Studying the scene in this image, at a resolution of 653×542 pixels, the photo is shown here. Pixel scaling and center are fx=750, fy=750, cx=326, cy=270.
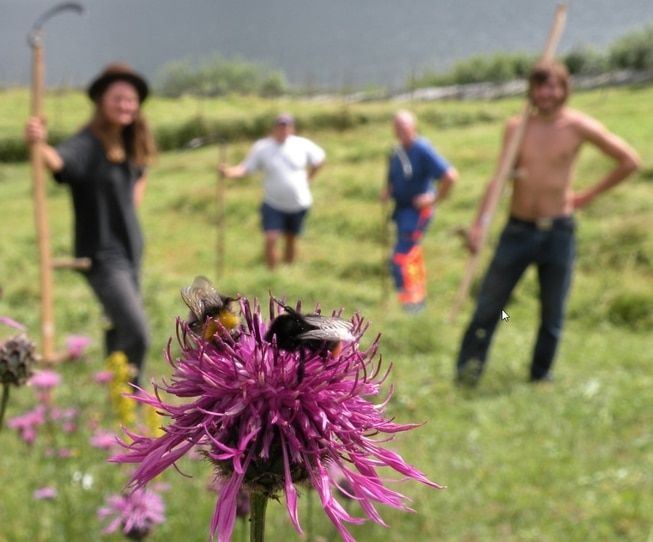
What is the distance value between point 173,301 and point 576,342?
387 centimetres

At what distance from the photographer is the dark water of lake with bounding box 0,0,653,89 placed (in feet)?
192

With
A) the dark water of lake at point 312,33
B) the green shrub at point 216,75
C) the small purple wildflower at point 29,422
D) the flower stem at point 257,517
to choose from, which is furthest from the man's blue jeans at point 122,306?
the green shrub at point 216,75

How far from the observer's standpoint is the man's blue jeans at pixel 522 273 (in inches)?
189

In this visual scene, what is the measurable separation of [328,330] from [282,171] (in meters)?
7.40

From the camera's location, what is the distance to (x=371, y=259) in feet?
34.0

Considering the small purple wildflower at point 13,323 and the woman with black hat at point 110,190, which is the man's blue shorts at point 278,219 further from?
the small purple wildflower at point 13,323

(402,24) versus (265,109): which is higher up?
(402,24)

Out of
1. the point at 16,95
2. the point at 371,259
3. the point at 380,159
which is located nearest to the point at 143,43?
the point at 16,95

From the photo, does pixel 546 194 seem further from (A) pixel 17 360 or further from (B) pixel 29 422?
(A) pixel 17 360

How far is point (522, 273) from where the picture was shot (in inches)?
197

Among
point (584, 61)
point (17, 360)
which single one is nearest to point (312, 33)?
point (584, 61)

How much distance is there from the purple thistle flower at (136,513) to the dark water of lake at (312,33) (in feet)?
119

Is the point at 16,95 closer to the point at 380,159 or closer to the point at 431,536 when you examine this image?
the point at 380,159

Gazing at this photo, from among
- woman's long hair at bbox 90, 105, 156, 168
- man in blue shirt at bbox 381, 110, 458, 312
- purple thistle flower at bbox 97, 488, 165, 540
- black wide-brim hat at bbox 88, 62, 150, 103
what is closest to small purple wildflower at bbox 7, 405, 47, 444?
purple thistle flower at bbox 97, 488, 165, 540
